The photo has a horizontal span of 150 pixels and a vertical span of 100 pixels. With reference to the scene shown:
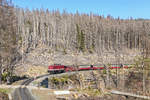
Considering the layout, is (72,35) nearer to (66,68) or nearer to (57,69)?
(66,68)

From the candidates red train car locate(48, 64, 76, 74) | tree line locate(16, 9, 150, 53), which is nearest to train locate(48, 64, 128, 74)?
red train car locate(48, 64, 76, 74)

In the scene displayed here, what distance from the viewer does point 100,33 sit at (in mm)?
90188

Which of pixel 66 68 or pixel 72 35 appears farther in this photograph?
pixel 72 35

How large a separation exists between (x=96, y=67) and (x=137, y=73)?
12380 millimetres

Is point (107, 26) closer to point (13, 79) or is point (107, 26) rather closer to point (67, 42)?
point (67, 42)

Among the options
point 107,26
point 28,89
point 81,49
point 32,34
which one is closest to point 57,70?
point 28,89

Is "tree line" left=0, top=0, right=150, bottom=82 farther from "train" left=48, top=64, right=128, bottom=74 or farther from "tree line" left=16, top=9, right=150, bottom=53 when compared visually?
"train" left=48, top=64, right=128, bottom=74

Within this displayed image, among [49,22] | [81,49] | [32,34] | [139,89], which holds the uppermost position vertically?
[49,22]

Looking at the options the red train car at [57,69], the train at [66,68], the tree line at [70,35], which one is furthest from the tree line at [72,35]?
the red train car at [57,69]

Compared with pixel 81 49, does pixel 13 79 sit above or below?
below

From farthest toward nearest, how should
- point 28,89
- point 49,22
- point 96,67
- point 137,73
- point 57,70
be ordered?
point 49,22, point 96,67, point 57,70, point 137,73, point 28,89

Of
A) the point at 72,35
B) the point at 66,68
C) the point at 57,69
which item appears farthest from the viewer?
the point at 72,35

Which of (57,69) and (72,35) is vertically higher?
(72,35)

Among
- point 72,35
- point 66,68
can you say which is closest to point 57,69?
point 66,68
